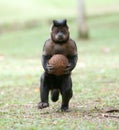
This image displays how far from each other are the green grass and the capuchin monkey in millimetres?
338

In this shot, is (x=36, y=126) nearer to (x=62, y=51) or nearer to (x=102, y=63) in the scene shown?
(x=62, y=51)

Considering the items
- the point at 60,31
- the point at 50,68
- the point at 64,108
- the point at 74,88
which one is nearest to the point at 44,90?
the point at 64,108

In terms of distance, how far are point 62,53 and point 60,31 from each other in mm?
364

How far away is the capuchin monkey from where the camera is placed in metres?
8.53

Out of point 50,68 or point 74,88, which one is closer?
point 50,68

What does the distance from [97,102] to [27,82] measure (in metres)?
4.13

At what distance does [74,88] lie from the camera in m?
12.6

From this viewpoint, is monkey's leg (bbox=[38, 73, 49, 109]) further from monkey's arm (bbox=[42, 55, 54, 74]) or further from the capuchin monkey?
monkey's arm (bbox=[42, 55, 54, 74])

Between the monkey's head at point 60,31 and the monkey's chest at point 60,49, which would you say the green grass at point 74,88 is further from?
the monkey's head at point 60,31

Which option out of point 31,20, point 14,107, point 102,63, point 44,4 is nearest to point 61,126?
point 14,107

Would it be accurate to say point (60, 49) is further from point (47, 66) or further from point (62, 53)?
point (47, 66)

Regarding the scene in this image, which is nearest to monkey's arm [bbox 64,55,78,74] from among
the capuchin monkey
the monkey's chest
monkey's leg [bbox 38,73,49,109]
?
the capuchin monkey

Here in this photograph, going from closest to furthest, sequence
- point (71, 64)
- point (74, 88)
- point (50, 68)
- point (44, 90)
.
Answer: point (50, 68) < point (71, 64) < point (44, 90) < point (74, 88)

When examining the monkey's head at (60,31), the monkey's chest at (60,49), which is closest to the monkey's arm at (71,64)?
the monkey's chest at (60,49)
